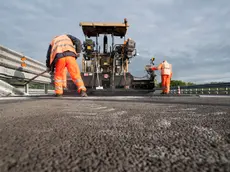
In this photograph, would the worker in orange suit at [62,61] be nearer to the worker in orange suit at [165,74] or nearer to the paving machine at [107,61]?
the paving machine at [107,61]

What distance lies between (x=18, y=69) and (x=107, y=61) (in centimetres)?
364

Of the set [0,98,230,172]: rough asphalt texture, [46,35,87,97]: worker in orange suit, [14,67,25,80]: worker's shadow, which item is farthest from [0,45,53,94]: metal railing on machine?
[0,98,230,172]: rough asphalt texture

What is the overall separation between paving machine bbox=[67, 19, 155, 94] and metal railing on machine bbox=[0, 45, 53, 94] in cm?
147

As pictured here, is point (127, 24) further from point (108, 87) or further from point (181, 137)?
point (181, 137)

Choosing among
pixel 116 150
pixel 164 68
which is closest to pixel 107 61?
pixel 164 68

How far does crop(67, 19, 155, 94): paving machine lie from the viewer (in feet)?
24.3

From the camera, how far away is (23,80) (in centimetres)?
611

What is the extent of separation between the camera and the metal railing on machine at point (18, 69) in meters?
5.14

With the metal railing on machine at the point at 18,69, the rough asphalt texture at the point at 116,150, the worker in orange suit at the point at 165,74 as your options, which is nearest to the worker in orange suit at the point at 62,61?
the metal railing on machine at the point at 18,69

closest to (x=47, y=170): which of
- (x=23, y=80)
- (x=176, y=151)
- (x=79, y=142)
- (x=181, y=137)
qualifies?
(x=79, y=142)

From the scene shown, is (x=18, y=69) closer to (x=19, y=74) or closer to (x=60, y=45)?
(x=19, y=74)

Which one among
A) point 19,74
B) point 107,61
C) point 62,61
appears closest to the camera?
point 62,61

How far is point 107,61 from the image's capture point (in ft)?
25.9

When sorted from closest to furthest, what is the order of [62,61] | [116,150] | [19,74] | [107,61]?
1. [116,150]
2. [62,61]
3. [19,74]
4. [107,61]
